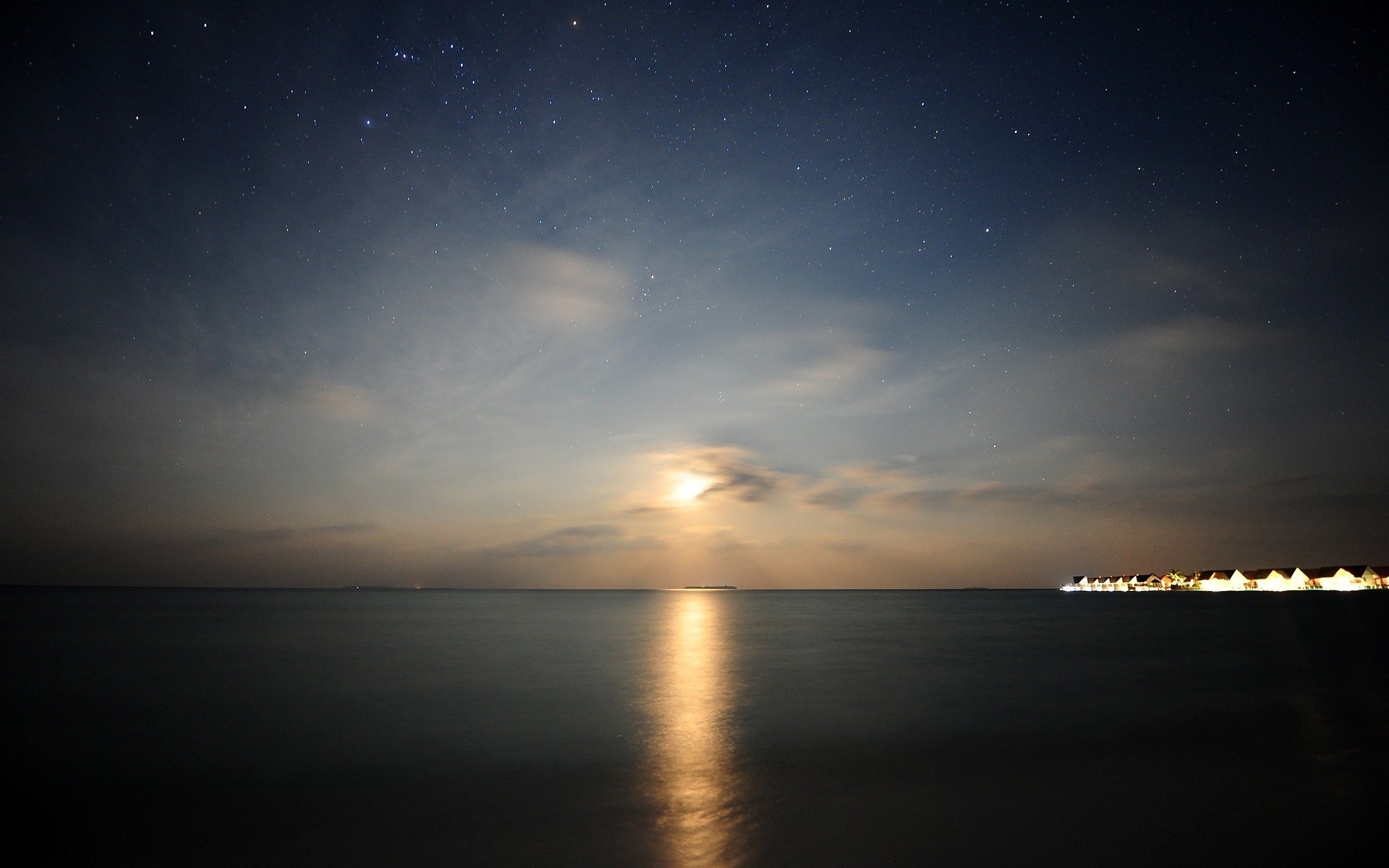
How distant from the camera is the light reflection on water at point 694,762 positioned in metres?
8.24

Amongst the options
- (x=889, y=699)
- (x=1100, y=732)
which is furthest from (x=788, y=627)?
(x=1100, y=732)

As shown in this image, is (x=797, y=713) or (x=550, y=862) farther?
(x=797, y=713)

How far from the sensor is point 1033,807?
9305 millimetres

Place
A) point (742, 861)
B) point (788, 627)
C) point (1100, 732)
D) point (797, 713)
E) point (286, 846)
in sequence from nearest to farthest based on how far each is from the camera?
point (742, 861), point (286, 846), point (1100, 732), point (797, 713), point (788, 627)

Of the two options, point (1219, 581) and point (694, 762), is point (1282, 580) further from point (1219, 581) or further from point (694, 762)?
point (694, 762)

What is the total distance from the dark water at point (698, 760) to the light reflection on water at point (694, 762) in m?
0.06

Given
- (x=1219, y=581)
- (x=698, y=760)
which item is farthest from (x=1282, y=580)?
(x=698, y=760)

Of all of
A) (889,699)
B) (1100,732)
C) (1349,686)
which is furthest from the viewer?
(1349,686)

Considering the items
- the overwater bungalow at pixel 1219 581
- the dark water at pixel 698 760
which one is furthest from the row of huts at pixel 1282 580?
the dark water at pixel 698 760

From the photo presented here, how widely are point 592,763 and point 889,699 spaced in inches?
396

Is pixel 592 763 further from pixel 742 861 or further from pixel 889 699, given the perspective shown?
pixel 889 699

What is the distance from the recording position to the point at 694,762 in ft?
40.7

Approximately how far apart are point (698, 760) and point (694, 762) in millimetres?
123

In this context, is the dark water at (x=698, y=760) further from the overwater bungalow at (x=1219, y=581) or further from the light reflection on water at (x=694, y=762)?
the overwater bungalow at (x=1219, y=581)
